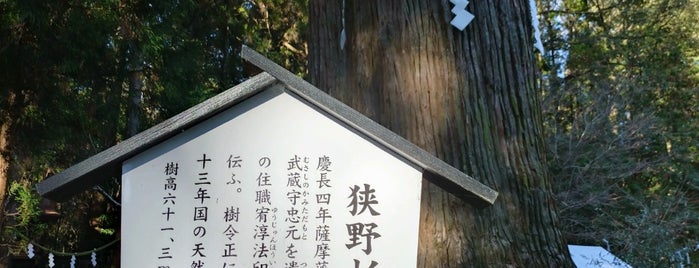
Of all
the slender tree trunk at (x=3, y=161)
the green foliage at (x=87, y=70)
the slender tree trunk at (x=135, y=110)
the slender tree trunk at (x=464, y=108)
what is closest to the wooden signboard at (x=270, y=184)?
the green foliage at (x=87, y=70)

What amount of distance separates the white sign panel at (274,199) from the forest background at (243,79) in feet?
12.4

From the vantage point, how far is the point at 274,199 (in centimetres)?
210

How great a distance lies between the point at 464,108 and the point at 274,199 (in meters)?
1.20

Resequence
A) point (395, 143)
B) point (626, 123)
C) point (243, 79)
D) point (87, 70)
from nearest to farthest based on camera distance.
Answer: point (395, 143), point (87, 70), point (626, 123), point (243, 79)

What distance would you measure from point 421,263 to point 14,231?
24.0 ft

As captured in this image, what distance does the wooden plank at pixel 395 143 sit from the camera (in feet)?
6.73

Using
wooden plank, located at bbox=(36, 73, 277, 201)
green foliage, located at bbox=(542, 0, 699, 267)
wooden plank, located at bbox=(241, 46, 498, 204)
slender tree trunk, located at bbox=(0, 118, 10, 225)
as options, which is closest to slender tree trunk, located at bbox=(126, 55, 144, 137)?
slender tree trunk, located at bbox=(0, 118, 10, 225)

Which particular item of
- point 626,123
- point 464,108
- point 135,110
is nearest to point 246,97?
point 464,108

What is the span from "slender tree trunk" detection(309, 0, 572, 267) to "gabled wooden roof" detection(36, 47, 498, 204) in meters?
0.76

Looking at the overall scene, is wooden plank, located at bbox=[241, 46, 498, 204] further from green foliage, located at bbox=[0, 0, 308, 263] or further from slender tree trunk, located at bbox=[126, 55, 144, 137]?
slender tree trunk, located at bbox=[126, 55, 144, 137]

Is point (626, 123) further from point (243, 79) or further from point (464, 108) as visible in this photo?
point (464, 108)

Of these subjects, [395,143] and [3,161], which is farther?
[3,161]

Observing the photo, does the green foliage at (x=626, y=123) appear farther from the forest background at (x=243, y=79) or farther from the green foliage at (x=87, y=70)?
the green foliage at (x=87, y=70)

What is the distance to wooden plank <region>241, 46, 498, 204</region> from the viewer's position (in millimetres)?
2051
